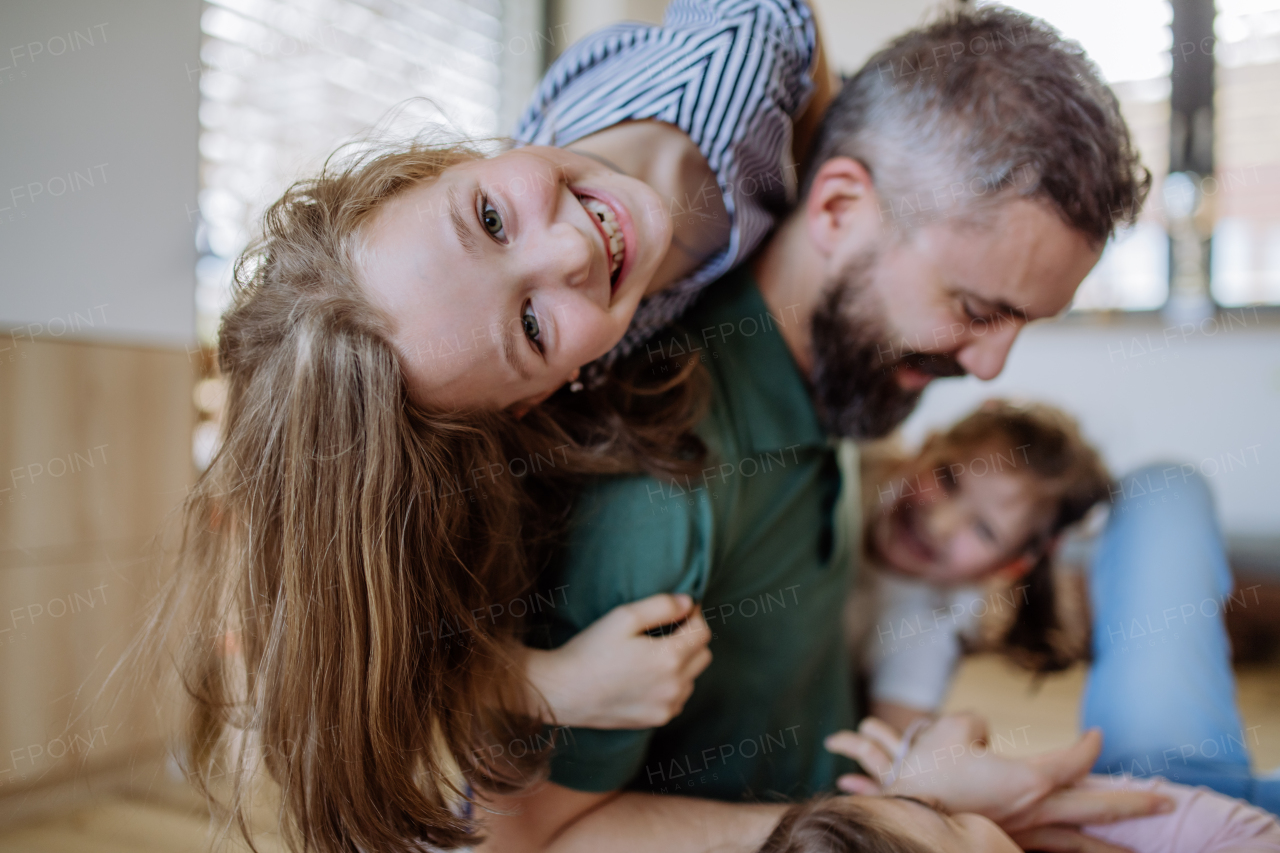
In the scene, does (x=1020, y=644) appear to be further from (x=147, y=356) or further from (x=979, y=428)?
(x=147, y=356)

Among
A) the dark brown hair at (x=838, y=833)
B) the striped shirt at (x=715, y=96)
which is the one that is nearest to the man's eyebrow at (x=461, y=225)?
the striped shirt at (x=715, y=96)

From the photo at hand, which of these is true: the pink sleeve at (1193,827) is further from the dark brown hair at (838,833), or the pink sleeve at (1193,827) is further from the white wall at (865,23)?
the white wall at (865,23)

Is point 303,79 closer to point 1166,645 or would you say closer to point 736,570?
point 736,570

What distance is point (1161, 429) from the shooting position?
4.99ft

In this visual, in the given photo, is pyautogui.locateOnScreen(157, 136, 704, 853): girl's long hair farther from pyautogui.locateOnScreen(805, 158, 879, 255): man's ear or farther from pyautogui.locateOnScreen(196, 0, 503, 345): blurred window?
pyautogui.locateOnScreen(196, 0, 503, 345): blurred window

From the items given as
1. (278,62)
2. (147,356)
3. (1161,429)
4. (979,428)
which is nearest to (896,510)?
(979,428)

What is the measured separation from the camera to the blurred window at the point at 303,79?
1.42 m

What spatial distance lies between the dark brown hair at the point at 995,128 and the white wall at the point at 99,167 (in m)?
1.17

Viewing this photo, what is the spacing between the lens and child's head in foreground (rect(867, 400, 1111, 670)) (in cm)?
105

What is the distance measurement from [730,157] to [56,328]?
1083 millimetres

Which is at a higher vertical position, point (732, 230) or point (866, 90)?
point (866, 90)

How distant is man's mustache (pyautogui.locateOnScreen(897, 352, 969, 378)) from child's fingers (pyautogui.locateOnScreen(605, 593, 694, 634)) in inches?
13.8

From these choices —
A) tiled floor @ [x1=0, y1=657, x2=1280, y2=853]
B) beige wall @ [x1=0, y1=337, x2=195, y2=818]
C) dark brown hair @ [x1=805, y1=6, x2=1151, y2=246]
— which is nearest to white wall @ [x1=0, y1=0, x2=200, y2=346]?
beige wall @ [x1=0, y1=337, x2=195, y2=818]

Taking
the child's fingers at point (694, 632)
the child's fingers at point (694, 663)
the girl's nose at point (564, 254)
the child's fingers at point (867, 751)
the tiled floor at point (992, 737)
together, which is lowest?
the tiled floor at point (992, 737)
